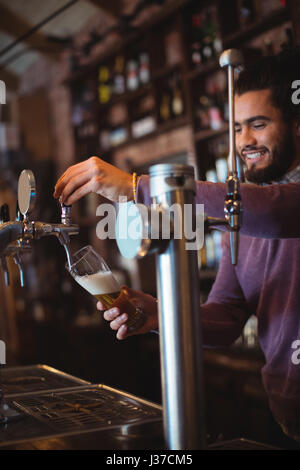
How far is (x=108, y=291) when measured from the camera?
3.50ft

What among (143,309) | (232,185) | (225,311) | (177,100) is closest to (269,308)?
(225,311)

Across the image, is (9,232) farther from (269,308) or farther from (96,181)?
(269,308)

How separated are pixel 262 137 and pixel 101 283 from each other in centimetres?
66

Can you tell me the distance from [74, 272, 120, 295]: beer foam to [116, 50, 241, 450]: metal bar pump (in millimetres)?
318

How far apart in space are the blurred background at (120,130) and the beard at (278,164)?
17.3 inches

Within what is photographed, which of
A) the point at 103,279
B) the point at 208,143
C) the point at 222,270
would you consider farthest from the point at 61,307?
the point at 103,279

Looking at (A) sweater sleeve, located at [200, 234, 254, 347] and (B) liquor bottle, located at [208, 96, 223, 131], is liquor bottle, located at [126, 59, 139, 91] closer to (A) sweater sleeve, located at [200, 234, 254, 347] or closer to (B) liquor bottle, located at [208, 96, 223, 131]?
(B) liquor bottle, located at [208, 96, 223, 131]

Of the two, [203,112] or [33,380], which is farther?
[203,112]

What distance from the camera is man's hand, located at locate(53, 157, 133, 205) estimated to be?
978 mm

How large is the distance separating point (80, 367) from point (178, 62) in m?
2.51

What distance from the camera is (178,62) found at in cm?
393

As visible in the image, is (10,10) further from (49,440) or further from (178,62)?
(49,440)

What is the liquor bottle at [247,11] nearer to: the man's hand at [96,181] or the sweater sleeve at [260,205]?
the sweater sleeve at [260,205]

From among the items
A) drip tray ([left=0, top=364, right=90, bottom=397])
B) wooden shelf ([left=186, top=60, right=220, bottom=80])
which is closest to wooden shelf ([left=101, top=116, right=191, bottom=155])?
wooden shelf ([left=186, top=60, right=220, bottom=80])
